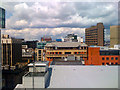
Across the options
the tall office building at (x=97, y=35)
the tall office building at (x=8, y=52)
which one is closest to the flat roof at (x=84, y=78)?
the tall office building at (x=8, y=52)

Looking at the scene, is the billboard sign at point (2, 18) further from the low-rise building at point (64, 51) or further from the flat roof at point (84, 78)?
the low-rise building at point (64, 51)

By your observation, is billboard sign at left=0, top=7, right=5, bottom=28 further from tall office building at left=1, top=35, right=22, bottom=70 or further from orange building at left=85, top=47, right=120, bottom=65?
orange building at left=85, top=47, right=120, bottom=65

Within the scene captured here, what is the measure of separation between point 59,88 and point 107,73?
623cm

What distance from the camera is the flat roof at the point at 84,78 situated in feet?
38.9

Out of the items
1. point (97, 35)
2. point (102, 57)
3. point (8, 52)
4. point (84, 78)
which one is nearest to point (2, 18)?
point (84, 78)

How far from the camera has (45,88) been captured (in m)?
11.2

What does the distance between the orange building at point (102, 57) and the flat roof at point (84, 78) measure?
72.1 feet

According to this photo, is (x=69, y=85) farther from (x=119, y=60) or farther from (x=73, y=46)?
(x=73, y=46)

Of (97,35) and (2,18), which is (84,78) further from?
(97,35)

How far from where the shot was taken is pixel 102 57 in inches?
1475

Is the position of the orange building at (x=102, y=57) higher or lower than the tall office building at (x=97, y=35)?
lower

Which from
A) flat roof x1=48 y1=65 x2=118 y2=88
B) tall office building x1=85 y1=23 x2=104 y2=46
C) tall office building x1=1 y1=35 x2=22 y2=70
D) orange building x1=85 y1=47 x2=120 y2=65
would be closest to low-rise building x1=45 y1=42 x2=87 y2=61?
orange building x1=85 y1=47 x2=120 y2=65

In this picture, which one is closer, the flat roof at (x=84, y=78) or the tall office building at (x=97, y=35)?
the flat roof at (x=84, y=78)

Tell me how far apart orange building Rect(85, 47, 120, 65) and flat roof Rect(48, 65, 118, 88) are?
2198 centimetres
